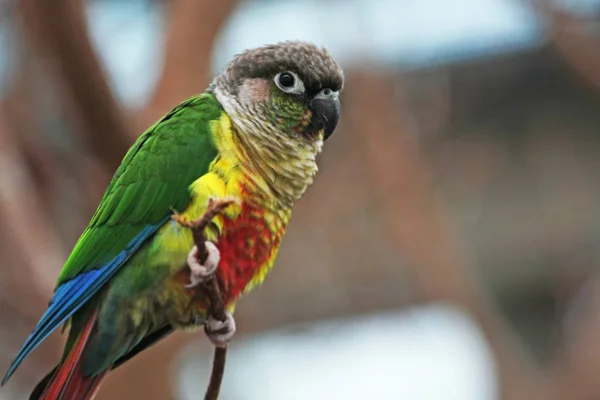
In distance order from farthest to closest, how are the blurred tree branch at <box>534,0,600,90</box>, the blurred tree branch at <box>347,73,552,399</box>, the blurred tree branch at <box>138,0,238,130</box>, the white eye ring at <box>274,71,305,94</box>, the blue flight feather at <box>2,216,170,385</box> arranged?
the blurred tree branch at <box>347,73,552,399</box> → the blurred tree branch at <box>534,0,600,90</box> → the blurred tree branch at <box>138,0,238,130</box> → the white eye ring at <box>274,71,305,94</box> → the blue flight feather at <box>2,216,170,385</box>

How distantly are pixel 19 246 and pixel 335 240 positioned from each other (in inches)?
73.5

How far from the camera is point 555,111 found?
6125 millimetres

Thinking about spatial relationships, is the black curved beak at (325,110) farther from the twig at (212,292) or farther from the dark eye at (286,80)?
the twig at (212,292)

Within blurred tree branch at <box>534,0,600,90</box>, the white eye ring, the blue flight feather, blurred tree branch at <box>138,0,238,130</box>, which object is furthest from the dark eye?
blurred tree branch at <box>534,0,600,90</box>

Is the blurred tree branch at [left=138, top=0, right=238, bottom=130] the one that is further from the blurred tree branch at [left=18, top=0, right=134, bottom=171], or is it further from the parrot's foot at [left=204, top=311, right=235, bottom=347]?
the parrot's foot at [left=204, top=311, right=235, bottom=347]

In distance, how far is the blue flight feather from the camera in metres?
2.10

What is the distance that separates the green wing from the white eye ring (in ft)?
0.67

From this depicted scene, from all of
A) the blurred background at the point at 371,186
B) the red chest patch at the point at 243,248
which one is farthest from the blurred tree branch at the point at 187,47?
the red chest patch at the point at 243,248

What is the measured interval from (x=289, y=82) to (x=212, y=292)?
0.71m

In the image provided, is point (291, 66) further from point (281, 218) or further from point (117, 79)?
point (117, 79)

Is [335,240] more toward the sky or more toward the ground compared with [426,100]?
more toward the ground

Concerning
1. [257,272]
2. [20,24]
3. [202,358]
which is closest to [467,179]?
[202,358]

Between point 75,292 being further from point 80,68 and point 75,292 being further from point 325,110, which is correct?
point 80,68

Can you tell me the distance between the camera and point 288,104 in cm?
237
